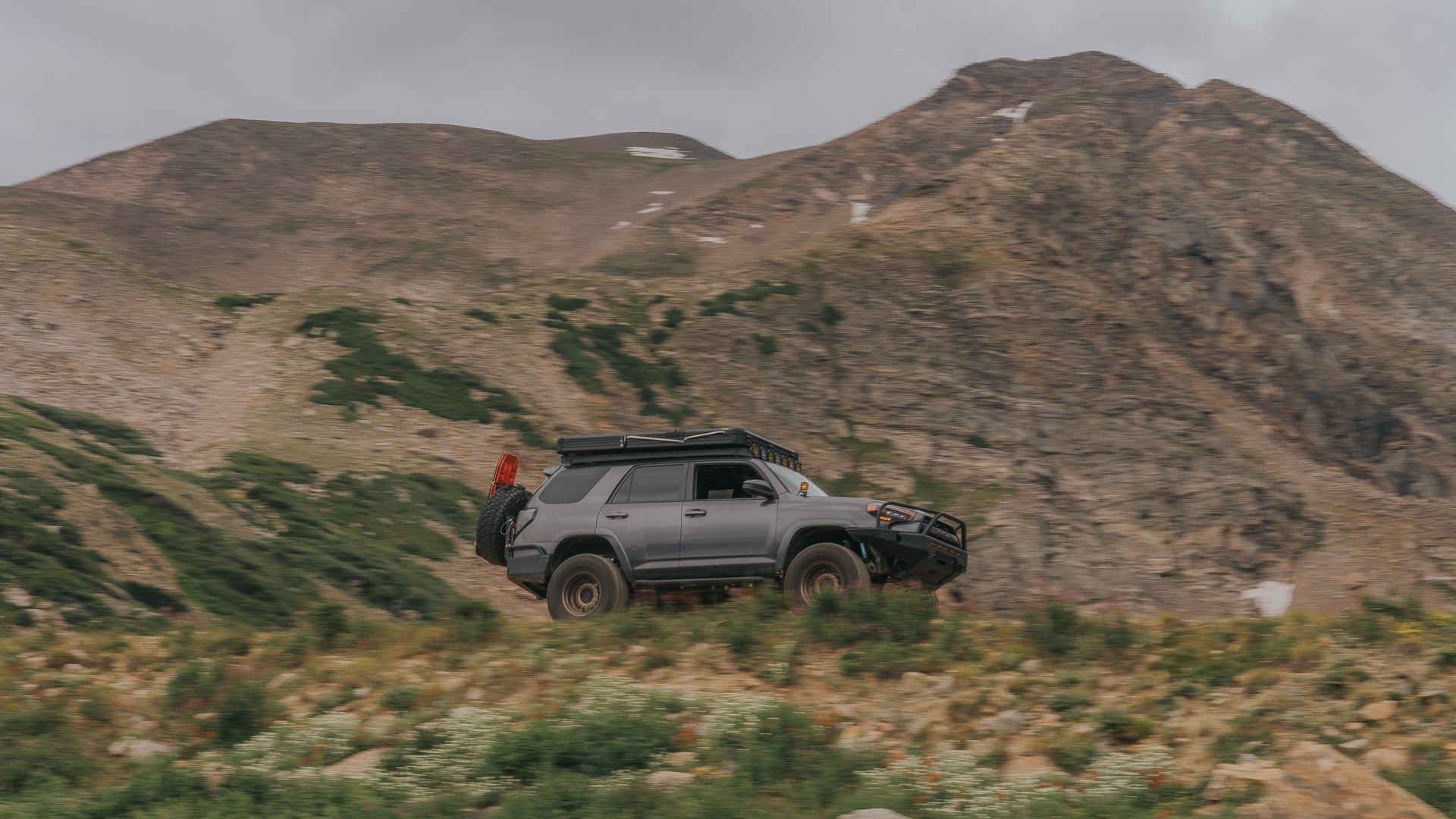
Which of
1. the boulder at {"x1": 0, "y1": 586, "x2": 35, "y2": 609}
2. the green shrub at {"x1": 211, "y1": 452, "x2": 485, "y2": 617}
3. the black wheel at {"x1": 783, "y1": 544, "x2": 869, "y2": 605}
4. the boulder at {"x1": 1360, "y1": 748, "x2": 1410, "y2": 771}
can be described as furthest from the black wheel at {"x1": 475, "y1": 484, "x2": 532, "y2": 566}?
the boulder at {"x1": 1360, "y1": 748, "x2": 1410, "y2": 771}

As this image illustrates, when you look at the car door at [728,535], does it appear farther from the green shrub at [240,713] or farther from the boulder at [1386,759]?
the boulder at [1386,759]

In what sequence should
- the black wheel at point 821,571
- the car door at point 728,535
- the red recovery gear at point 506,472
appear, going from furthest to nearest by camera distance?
1. the red recovery gear at point 506,472
2. the car door at point 728,535
3. the black wheel at point 821,571

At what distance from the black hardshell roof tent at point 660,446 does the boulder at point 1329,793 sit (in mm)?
6856

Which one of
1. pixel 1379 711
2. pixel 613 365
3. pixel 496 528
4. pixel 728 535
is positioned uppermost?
pixel 613 365

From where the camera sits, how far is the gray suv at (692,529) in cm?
1142

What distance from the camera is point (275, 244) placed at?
178 ft

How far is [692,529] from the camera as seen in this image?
1188 centimetres

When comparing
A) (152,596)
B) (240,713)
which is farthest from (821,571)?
(152,596)

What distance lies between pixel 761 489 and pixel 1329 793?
676cm

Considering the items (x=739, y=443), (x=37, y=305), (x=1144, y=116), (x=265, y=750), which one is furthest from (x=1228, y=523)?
(x=1144, y=116)

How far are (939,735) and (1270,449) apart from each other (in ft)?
113

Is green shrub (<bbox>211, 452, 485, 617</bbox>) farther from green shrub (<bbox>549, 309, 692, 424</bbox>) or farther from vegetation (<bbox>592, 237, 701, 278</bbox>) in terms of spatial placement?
vegetation (<bbox>592, 237, 701, 278</bbox>)

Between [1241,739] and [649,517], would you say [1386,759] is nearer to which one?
[1241,739]

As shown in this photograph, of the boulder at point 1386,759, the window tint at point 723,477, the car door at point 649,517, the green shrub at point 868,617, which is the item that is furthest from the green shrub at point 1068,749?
the window tint at point 723,477
